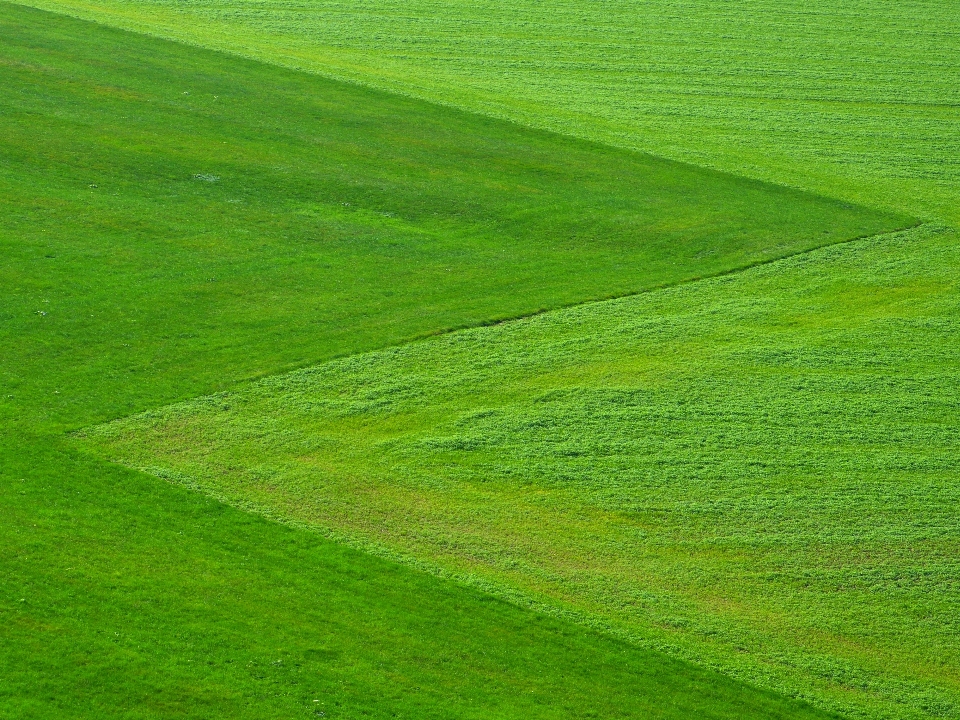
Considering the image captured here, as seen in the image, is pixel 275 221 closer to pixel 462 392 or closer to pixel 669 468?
pixel 462 392

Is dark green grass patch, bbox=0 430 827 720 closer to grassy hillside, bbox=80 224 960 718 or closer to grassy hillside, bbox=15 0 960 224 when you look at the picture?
grassy hillside, bbox=80 224 960 718

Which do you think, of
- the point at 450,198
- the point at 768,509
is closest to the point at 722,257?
the point at 450,198

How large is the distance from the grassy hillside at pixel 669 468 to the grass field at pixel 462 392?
0.29ft

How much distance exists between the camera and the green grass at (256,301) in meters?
17.0

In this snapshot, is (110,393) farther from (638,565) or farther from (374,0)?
(374,0)

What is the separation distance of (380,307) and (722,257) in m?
10.2

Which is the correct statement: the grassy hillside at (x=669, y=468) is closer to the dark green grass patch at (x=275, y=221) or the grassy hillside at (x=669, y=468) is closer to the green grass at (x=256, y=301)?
the green grass at (x=256, y=301)

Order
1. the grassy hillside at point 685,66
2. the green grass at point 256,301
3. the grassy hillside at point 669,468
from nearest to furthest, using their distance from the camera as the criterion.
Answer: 1. the green grass at point 256,301
2. the grassy hillside at point 669,468
3. the grassy hillside at point 685,66

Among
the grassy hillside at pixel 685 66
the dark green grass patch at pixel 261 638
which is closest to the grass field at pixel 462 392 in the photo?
the dark green grass patch at pixel 261 638

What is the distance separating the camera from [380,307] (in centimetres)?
2970

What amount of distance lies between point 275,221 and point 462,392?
10339 millimetres

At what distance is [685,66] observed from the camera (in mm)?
52875

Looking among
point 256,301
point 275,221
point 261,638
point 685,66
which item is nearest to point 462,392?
point 256,301

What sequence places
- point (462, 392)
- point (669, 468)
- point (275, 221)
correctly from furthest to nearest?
point (275, 221)
point (462, 392)
point (669, 468)
